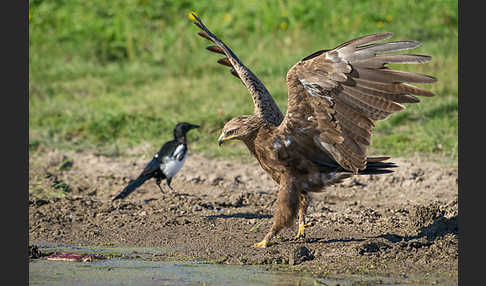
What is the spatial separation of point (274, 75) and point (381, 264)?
6533mm

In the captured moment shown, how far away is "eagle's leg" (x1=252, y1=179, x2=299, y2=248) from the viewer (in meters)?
6.32

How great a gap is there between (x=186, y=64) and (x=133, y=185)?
4998 mm

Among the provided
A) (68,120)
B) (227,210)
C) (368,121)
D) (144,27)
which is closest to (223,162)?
(227,210)

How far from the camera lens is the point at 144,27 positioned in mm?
14383

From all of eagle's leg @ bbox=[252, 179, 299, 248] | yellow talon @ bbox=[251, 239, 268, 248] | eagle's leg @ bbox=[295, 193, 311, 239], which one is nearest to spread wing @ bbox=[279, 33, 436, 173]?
eagle's leg @ bbox=[252, 179, 299, 248]

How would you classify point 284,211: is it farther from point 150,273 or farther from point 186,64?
point 186,64

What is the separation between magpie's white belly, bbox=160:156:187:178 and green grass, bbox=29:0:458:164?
1103 millimetres

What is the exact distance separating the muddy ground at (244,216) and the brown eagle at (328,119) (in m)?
0.48

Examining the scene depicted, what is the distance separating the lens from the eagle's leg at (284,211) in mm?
6320

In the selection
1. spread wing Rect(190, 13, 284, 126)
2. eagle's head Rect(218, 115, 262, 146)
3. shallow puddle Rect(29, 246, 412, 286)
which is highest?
spread wing Rect(190, 13, 284, 126)

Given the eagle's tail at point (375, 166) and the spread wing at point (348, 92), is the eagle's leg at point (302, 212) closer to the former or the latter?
the eagle's tail at point (375, 166)

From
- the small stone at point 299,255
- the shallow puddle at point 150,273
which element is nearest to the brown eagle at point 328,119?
the small stone at point 299,255

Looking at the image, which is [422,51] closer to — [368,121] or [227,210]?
[227,210]

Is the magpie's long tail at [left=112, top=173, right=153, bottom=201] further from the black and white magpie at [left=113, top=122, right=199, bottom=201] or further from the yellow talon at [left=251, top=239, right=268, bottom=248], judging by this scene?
the yellow talon at [left=251, top=239, right=268, bottom=248]
